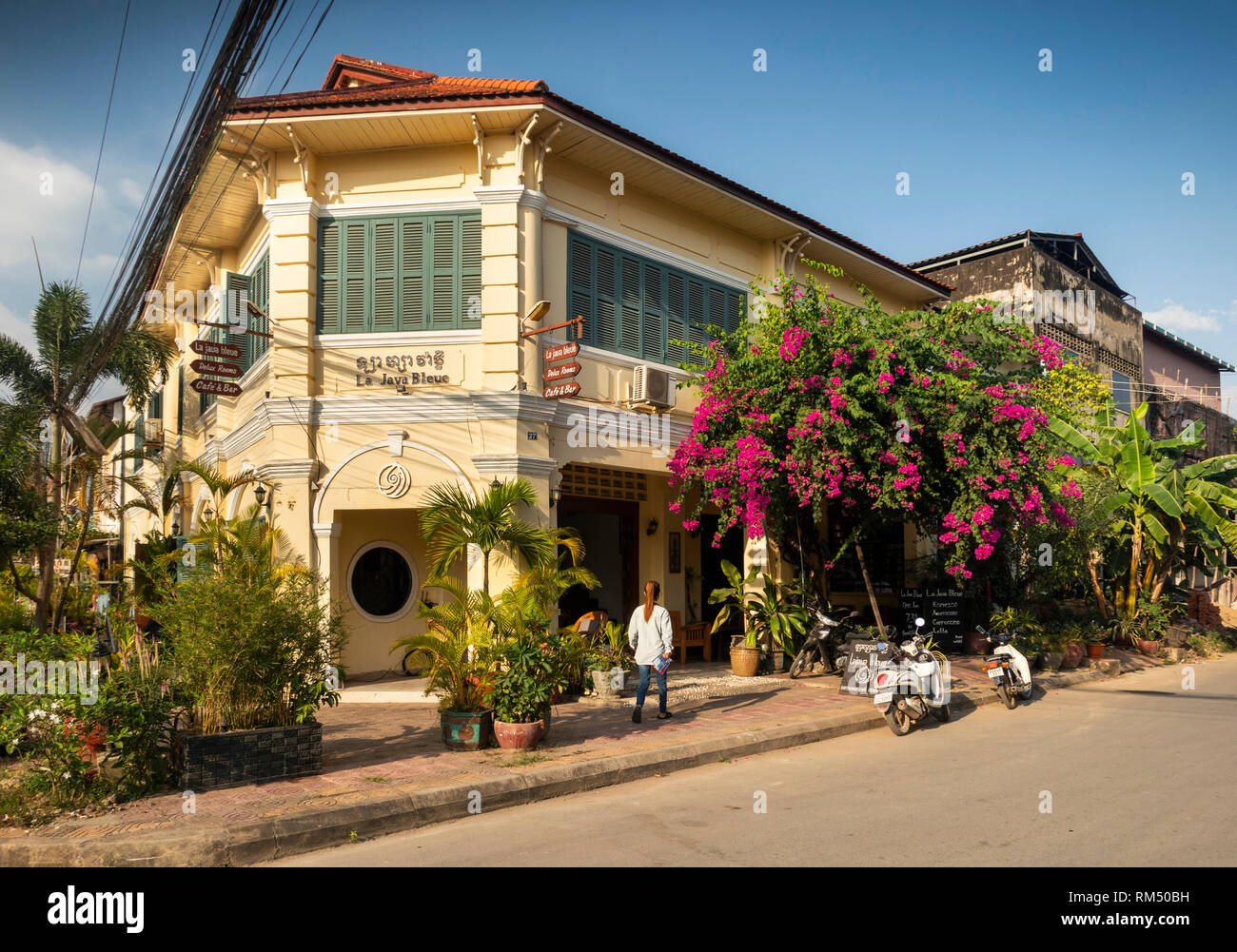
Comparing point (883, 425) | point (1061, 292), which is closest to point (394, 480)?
point (883, 425)

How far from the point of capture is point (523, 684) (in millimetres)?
8906

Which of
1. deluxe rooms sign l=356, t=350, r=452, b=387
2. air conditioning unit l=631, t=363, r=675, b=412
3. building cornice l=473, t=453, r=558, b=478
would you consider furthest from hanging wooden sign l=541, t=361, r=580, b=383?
air conditioning unit l=631, t=363, r=675, b=412

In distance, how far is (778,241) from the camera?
653 inches

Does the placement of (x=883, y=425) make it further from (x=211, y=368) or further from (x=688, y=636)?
(x=211, y=368)

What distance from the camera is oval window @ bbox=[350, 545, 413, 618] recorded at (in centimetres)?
1388

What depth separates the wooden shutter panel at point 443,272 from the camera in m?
12.9

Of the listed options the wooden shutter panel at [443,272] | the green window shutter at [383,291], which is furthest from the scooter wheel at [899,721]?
the green window shutter at [383,291]

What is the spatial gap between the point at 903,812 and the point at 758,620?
7.87 metres

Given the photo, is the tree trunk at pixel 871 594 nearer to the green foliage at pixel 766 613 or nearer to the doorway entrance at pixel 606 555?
the green foliage at pixel 766 613

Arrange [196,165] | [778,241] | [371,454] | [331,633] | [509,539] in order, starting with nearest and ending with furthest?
[331,633] → [196,165] → [509,539] → [371,454] → [778,241]

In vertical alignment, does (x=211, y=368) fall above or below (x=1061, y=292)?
below

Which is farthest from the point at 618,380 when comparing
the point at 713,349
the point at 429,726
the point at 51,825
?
the point at 51,825

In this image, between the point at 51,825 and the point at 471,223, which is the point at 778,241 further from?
the point at 51,825
